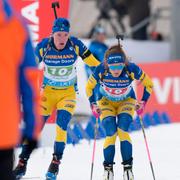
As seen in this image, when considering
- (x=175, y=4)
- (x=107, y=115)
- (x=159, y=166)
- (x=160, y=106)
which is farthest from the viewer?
(x=175, y=4)

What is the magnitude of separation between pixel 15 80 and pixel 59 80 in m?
3.90

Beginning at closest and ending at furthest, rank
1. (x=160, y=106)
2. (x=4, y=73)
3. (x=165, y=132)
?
(x=4, y=73)
(x=165, y=132)
(x=160, y=106)

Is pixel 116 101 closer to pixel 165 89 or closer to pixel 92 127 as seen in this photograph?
pixel 92 127

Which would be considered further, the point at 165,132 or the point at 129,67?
the point at 165,132

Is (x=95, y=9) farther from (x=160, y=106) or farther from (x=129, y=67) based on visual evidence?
(x=129, y=67)

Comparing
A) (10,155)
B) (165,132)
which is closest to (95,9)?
(165,132)

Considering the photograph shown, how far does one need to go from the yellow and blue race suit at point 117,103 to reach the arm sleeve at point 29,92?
3.40 m

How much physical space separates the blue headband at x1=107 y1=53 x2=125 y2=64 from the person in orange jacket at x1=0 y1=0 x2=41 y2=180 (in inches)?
134

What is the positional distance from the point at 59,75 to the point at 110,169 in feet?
3.81

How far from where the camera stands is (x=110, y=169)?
7.54 meters

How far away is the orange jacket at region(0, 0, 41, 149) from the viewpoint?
12.6 ft

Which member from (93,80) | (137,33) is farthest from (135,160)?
(137,33)

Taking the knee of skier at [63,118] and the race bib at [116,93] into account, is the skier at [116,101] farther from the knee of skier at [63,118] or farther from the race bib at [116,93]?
the knee of skier at [63,118]

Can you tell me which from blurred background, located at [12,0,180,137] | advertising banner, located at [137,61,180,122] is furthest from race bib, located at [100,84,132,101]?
advertising banner, located at [137,61,180,122]
